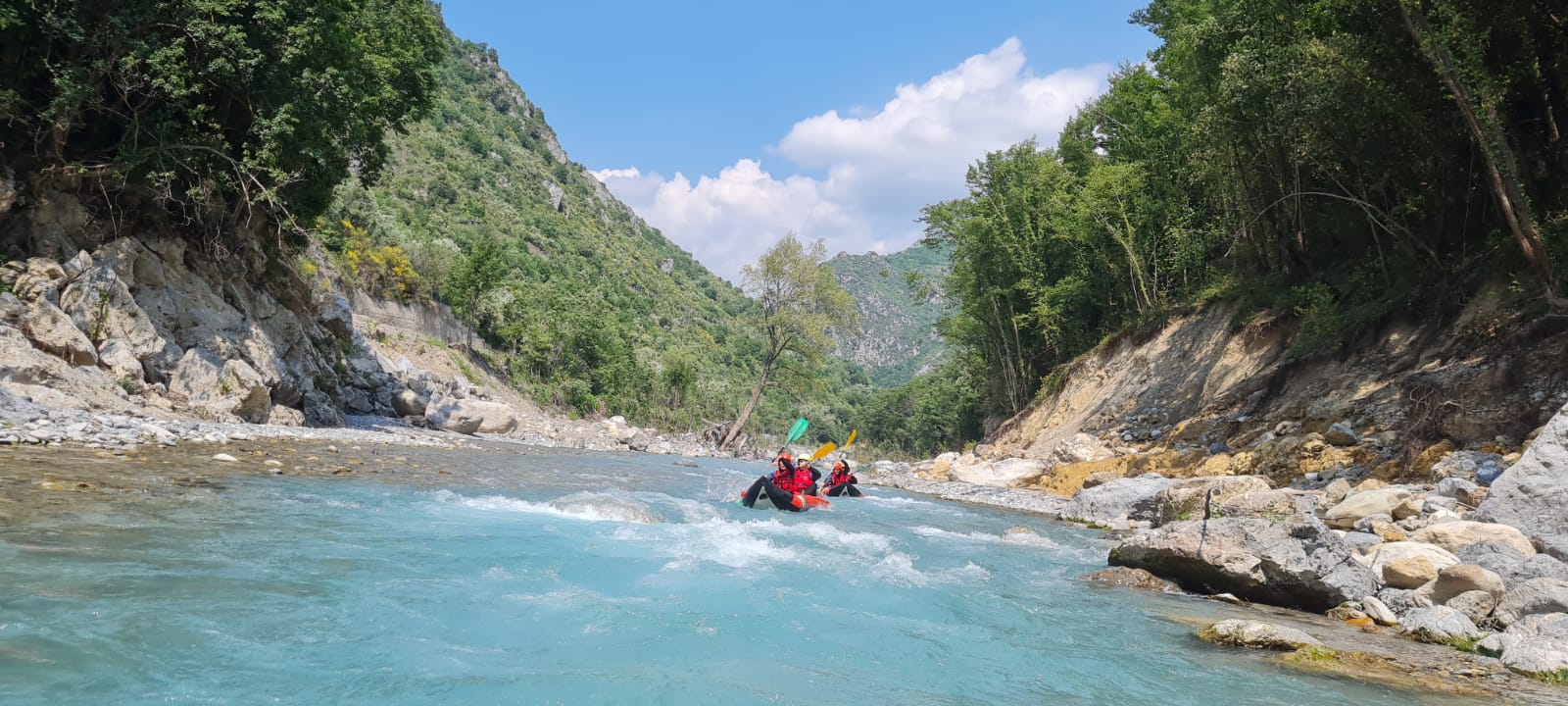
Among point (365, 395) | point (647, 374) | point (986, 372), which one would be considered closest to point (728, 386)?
point (647, 374)

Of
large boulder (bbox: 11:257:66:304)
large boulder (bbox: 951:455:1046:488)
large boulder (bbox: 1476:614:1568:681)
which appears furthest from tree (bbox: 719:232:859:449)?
large boulder (bbox: 1476:614:1568:681)

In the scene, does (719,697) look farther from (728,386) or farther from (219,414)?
(728,386)

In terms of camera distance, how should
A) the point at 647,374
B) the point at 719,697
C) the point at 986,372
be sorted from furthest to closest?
the point at 647,374 → the point at 986,372 → the point at 719,697

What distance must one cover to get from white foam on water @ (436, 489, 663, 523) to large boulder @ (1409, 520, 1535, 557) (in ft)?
26.0

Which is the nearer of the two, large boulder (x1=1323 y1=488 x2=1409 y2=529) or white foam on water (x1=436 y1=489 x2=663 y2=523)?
large boulder (x1=1323 y1=488 x2=1409 y2=529)

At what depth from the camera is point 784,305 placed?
34188mm

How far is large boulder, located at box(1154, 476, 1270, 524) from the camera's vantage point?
8734mm

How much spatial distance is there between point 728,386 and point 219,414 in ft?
171

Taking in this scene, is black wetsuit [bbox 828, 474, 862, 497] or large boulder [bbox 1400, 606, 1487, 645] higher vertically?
large boulder [bbox 1400, 606, 1487, 645]

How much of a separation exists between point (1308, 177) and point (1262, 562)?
13.0 meters

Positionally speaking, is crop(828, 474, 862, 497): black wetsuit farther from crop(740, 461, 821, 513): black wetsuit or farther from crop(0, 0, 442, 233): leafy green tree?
crop(0, 0, 442, 233): leafy green tree

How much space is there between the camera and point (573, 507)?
31.9 feet

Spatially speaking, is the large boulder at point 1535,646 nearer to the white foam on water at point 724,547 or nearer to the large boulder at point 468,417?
the white foam on water at point 724,547

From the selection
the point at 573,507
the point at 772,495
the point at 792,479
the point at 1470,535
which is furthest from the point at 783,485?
the point at 1470,535
